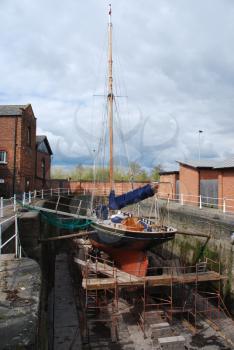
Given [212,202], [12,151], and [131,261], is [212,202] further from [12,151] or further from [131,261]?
[12,151]

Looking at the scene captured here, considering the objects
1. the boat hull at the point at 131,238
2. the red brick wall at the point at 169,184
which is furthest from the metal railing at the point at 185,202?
the boat hull at the point at 131,238

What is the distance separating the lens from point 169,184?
3372 cm

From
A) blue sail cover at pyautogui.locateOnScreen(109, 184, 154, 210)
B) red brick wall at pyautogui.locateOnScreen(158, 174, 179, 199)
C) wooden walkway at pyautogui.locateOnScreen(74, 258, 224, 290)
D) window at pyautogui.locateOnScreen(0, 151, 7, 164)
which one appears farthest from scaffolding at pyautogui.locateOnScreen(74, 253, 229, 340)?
red brick wall at pyautogui.locateOnScreen(158, 174, 179, 199)

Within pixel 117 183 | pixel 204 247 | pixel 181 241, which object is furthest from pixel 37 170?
pixel 204 247

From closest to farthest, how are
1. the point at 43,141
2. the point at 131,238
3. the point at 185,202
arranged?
the point at 131,238, the point at 185,202, the point at 43,141

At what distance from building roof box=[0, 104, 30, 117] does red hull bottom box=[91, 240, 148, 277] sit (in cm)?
1760

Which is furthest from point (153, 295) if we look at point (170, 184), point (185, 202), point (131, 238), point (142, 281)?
point (170, 184)

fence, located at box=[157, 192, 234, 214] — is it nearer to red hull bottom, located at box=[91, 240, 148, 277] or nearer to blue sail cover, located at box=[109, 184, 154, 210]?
blue sail cover, located at box=[109, 184, 154, 210]

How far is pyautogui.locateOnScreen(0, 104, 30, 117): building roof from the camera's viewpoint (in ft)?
94.4

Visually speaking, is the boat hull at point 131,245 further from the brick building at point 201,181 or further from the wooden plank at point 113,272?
the brick building at point 201,181

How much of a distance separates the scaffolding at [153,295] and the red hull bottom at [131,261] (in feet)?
0.92

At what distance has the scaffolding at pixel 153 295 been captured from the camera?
12.2m

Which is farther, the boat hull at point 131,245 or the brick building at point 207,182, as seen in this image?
the brick building at point 207,182

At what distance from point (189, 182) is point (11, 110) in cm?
1577
